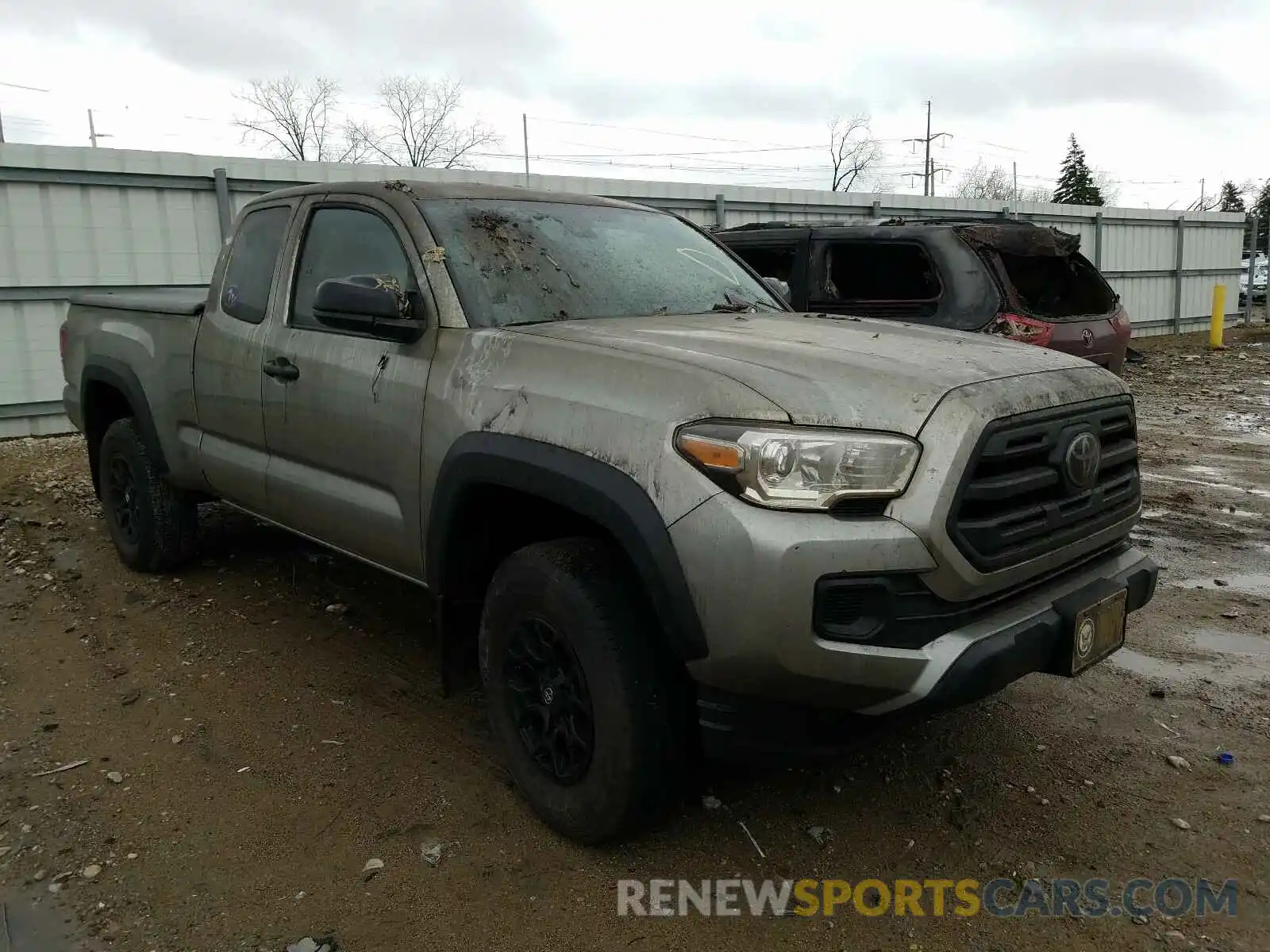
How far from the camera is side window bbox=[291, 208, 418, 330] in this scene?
3504 millimetres

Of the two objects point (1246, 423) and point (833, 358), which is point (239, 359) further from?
point (1246, 423)

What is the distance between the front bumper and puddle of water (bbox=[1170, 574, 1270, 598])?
3.07 metres

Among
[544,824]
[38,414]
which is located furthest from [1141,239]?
[544,824]

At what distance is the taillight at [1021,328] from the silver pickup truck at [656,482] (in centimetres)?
283

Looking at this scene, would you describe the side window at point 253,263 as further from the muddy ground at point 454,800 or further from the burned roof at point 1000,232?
the burned roof at point 1000,232

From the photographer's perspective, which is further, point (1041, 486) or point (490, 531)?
point (490, 531)

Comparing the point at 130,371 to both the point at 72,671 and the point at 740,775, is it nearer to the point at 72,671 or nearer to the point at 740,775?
the point at 72,671

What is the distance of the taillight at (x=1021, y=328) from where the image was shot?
6.24 metres

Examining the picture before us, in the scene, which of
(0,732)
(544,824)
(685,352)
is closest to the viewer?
(685,352)

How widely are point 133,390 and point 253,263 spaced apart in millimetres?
1152

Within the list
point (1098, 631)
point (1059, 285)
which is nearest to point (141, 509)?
point (1098, 631)

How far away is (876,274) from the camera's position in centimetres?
683

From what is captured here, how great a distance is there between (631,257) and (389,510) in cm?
131

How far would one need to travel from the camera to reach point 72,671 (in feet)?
13.6
